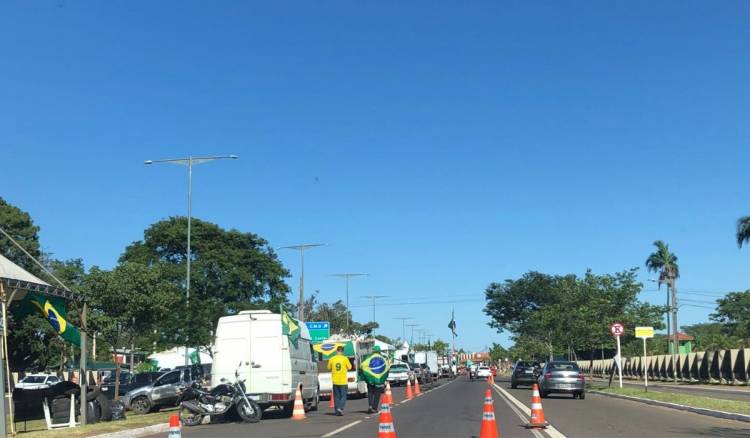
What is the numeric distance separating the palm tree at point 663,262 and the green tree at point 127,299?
70.1m

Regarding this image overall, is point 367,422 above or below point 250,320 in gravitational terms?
below

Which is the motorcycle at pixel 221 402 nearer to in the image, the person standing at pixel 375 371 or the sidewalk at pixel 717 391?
the person standing at pixel 375 371

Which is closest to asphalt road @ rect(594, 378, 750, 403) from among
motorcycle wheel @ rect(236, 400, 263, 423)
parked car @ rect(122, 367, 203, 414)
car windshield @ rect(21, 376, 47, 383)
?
motorcycle wheel @ rect(236, 400, 263, 423)

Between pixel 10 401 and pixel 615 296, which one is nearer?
pixel 10 401

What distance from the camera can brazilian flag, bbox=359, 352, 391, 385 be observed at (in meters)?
19.8

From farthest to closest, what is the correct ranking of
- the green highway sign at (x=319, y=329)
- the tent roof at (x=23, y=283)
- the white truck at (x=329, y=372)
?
the green highway sign at (x=319, y=329) < the white truck at (x=329, y=372) < the tent roof at (x=23, y=283)

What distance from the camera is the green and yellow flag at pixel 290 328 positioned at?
2019 centimetres

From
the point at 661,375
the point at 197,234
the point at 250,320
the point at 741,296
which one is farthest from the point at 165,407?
the point at 741,296

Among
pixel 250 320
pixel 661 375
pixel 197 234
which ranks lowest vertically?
pixel 661 375

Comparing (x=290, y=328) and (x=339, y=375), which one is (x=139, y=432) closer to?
(x=290, y=328)

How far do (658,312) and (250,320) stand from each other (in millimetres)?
26703

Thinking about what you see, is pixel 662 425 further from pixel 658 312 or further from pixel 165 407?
pixel 658 312

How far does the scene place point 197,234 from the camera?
62281mm

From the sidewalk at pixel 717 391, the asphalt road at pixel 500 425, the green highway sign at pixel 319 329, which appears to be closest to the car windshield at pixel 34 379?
Result: the green highway sign at pixel 319 329
